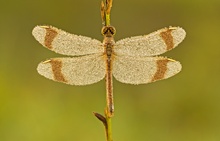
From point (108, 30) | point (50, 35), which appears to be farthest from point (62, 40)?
point (108, 30)

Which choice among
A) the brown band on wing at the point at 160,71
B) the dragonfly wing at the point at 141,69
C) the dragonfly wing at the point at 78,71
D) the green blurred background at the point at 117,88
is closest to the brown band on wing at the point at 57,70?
the dragonfly wing at the point at 78,71

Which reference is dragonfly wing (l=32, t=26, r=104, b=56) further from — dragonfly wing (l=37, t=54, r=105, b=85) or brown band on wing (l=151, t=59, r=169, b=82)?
brown band on wing (l=151, t=59, r=169, b=82)

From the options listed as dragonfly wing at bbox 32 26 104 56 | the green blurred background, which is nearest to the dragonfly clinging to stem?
dragonfly wing at bbox 32 26 104 56

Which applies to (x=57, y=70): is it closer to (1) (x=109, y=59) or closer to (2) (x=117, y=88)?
(1) (x=109, y=59)

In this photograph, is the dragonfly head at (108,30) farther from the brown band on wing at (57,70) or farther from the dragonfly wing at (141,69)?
the brown band on wing at (57,70)
